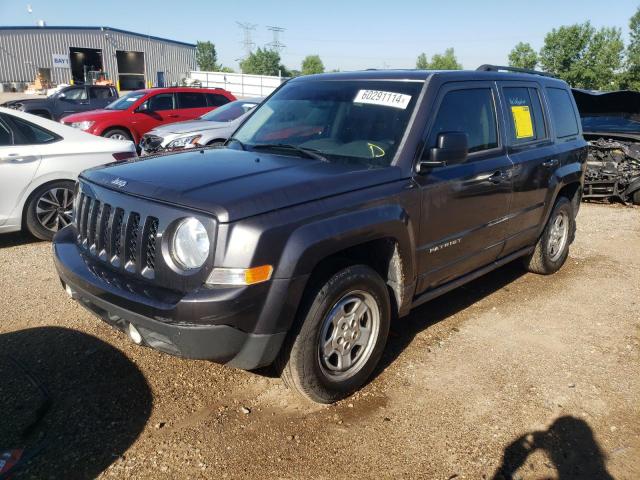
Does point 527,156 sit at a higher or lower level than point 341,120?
lower

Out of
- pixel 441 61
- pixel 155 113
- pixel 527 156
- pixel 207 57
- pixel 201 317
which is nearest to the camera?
pixel 201 317

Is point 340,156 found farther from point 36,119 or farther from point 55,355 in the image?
point 36,119

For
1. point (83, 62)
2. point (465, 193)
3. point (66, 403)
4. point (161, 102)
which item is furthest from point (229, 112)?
point (83, 62)

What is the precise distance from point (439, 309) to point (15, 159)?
4.57m

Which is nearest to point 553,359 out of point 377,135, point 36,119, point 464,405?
point 464,405

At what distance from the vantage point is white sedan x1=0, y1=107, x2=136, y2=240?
5602mm

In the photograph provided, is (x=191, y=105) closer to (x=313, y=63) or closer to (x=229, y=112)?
(x=229, y=112)

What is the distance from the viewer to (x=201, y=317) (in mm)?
2490

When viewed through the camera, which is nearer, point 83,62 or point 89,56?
point 89,56

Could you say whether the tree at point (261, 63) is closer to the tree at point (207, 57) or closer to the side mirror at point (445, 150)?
the tree at point (207, 57)

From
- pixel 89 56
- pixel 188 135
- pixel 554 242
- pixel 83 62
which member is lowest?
pixel 554 242

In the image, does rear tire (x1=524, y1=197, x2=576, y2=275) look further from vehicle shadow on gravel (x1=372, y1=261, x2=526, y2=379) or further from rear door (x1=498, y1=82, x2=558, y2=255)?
rear door (x1=498, y1=82, x2=558, y2=255)

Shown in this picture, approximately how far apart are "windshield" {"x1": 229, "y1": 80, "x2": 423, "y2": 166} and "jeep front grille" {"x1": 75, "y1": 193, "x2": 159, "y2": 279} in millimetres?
1195

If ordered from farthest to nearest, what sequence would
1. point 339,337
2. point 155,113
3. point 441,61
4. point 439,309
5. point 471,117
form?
1. point 441,61
2. point 155,113
3. point 439,309
4. point 471,117
5. point 339,337
